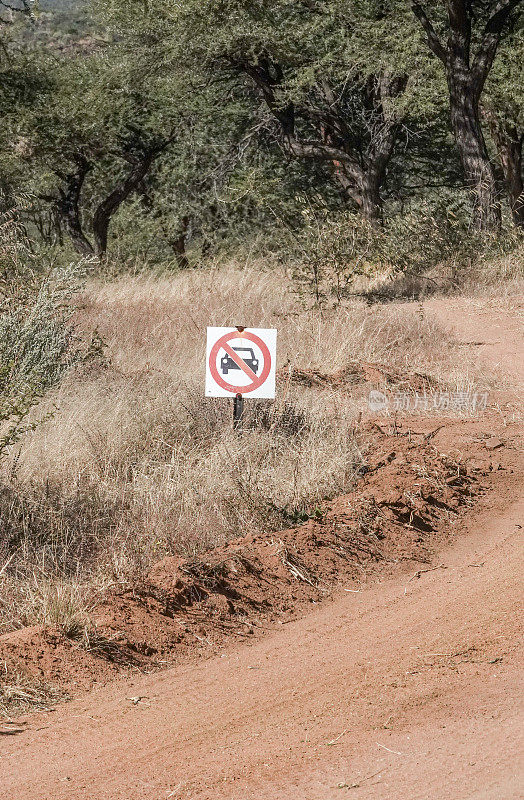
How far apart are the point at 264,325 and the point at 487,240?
4973 millimetres

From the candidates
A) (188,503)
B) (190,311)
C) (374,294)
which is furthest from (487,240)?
(188,503)

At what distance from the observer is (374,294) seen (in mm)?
13055

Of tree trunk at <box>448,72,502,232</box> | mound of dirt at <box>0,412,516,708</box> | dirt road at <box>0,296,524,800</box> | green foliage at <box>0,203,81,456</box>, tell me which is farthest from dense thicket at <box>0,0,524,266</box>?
dirt road at <box>0,296,524,800</box>

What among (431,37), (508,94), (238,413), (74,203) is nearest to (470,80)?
(431,37)

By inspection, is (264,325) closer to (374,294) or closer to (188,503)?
(374,294)

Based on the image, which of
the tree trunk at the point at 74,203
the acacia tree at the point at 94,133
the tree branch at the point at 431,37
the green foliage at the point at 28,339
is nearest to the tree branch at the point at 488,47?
the tree branch at the point at 431,37

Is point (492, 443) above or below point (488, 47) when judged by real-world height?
below

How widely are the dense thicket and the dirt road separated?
10.6 meters

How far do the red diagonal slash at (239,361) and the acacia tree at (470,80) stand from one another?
957 centimetres

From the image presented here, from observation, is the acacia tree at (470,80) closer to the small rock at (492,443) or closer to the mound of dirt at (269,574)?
the small rock at (492,443)

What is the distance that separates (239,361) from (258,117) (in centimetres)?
1598

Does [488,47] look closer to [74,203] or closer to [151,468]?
[74,203]

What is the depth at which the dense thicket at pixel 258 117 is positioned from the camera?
17.3 m

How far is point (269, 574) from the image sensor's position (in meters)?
4.87
